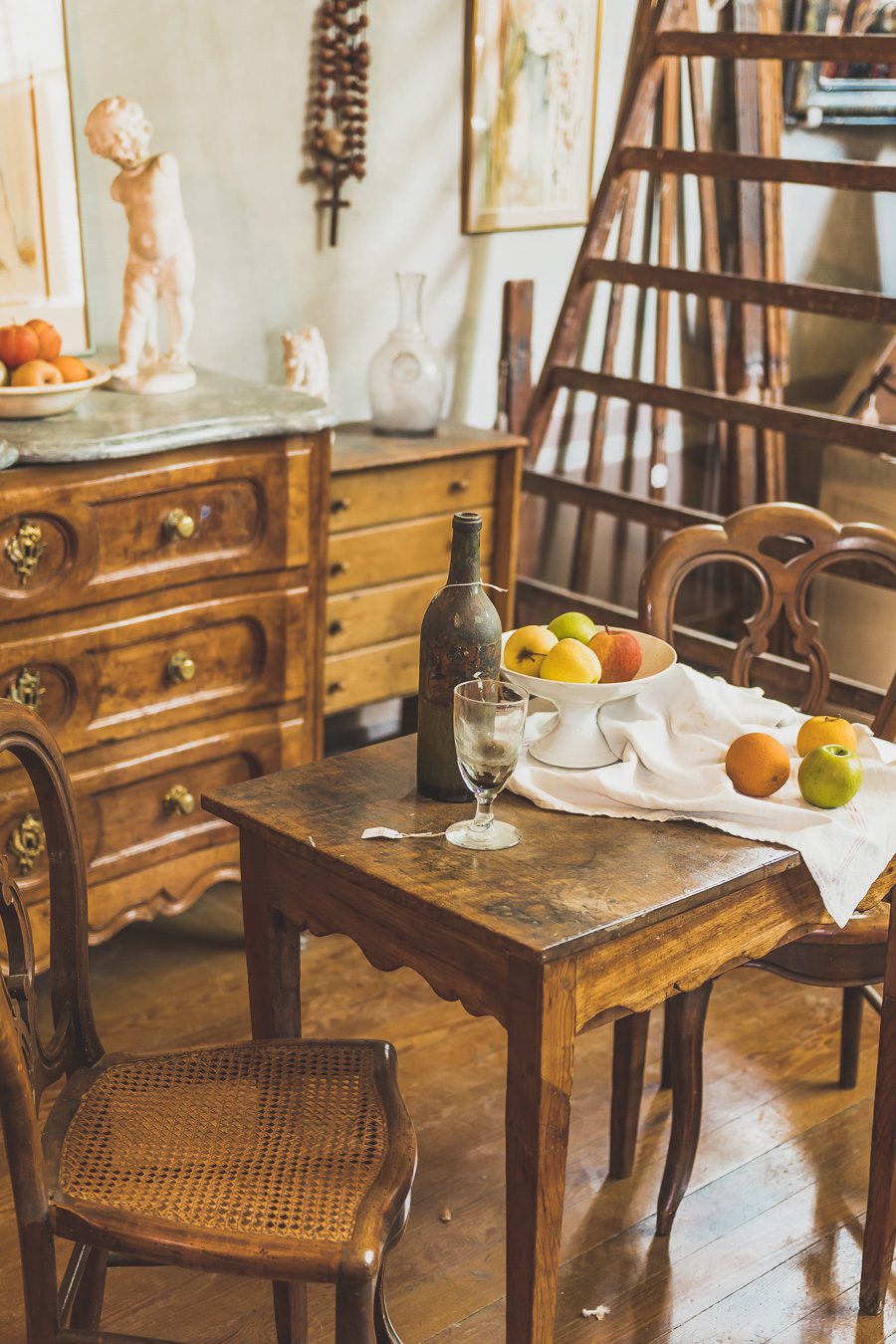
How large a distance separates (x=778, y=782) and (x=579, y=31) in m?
2.84

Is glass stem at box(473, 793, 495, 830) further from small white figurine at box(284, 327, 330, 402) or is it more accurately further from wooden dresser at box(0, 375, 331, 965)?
small white figurine at box(284, 327, 330, 402)

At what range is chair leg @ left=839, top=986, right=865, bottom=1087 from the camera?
8.65ft

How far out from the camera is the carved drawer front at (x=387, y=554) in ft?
10.5

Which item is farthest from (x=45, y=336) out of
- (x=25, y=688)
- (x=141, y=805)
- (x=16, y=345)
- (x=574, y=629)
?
(x=574, y=629)

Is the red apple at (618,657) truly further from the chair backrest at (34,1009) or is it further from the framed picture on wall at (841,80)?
the framed picture on wall at (841,80)

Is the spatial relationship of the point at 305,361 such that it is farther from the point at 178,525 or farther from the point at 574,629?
the point at 574,629

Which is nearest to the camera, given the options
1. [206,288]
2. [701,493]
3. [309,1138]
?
[309,1138]

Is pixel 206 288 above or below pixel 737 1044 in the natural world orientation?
above

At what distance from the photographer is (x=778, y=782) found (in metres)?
1.75

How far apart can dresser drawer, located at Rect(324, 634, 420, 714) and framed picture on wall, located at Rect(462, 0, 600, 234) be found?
47.8 inches

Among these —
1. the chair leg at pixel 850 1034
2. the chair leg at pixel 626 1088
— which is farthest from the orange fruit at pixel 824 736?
the chair leg at pixel 850 1034

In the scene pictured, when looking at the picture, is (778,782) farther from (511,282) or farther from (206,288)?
(511,282)

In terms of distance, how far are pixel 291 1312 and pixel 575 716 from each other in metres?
0.86

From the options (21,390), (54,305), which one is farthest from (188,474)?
(54,305)
